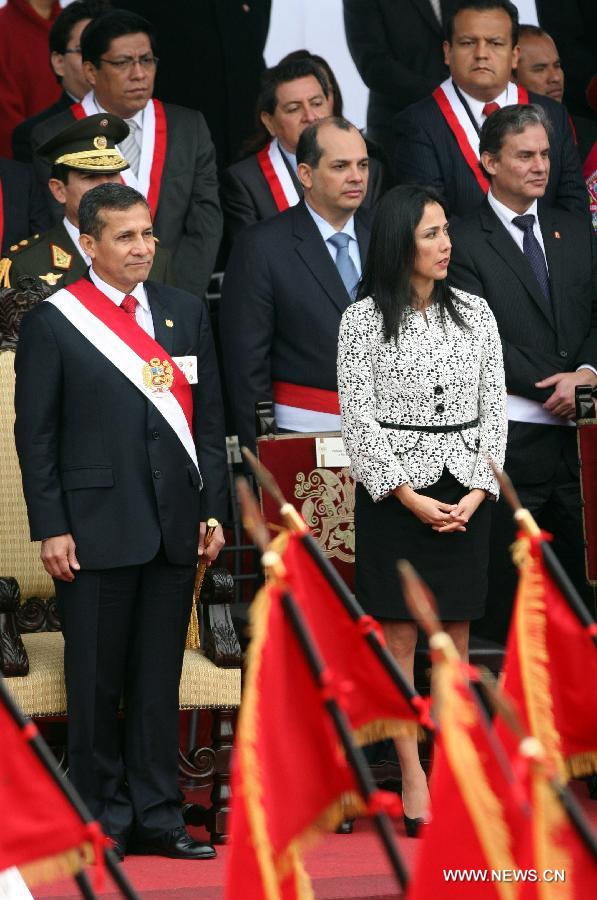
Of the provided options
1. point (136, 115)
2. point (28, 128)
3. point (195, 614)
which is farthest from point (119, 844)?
point (28, 128)

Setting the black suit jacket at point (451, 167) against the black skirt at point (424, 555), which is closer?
the black skirt at point (424, 555)

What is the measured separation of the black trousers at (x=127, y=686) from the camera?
445 centimetres

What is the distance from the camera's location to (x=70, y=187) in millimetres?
5203

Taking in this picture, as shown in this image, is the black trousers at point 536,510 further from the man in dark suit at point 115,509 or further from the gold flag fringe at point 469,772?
the gold flag fringe at point 469,772

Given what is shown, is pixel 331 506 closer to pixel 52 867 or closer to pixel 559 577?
pixel 559 577

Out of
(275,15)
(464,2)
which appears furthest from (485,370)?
(275,15)

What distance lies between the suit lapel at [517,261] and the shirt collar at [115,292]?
127cm

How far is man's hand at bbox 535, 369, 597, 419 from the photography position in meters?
5.21

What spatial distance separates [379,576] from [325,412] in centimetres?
81

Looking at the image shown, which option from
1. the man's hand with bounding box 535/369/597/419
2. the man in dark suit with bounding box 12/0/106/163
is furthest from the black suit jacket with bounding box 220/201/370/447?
the man in dark suit with bounding box 12/0/106/163

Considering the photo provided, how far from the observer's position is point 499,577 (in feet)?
17.3

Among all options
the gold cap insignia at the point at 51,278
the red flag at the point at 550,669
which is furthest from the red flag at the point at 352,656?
the gold cap insignia at the point at 51,278

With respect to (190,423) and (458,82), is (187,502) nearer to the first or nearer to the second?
(190,423)

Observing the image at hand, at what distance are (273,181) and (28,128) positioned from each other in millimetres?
961
